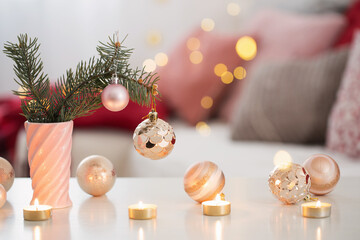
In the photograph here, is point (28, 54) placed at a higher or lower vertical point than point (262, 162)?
higher

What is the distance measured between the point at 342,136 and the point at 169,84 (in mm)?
1021

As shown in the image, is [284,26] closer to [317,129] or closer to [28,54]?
[317,129]

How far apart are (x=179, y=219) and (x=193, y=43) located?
1808 mm

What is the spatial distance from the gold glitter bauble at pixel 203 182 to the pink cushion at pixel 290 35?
4.28 ft

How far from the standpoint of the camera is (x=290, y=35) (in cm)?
223

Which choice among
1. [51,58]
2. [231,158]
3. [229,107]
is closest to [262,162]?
[231,158]

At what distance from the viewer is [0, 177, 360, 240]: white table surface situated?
71 centimetres

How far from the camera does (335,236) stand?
0.69 meters

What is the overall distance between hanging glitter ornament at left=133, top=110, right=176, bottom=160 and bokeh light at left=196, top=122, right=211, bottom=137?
1314mm

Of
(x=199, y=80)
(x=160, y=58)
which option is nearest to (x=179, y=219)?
(x=199, y=80)

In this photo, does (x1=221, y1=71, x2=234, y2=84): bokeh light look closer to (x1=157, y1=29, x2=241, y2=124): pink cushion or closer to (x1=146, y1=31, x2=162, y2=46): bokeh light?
(x1=157, y1=29, x2=241, y2=124): pink cushion

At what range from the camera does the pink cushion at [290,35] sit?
2156mm

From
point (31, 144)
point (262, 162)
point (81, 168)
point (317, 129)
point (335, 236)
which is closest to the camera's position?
point (335, 236)

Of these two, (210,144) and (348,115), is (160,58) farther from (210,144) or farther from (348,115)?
(348,115)
